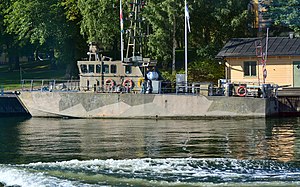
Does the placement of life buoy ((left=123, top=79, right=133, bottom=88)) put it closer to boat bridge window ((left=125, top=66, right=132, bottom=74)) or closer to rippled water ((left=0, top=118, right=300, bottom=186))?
boat bridge window ((left=125, top=66, right=132, bottom=74))

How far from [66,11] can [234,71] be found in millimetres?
18311

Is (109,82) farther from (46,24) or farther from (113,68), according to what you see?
(46,24)

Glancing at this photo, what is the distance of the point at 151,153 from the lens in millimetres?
29688

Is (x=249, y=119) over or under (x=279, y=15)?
under

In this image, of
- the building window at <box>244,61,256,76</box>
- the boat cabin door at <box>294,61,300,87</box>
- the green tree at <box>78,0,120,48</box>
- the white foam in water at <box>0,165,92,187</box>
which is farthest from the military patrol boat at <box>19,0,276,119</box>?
the white foam in water at <box>0,165,92,187</box>

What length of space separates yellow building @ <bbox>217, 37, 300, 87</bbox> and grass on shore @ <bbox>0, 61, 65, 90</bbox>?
18109 millimetres

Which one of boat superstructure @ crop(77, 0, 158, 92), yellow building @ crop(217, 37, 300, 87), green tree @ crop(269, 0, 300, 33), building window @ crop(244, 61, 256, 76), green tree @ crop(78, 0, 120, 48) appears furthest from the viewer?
green tree @ crop(78, 0, 120, 48)

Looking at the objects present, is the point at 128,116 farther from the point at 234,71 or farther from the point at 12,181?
the point at 12,181

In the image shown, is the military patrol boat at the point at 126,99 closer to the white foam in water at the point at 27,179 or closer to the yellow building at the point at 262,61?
the yellow building at the point at 262,61

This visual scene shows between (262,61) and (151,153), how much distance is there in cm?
2257

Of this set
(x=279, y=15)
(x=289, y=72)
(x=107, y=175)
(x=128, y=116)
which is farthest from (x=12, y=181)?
(x=279, y=15)

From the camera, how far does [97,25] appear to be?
58.9 m

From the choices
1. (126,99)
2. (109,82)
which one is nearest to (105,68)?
(109,82)

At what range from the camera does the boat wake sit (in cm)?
2288
